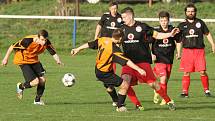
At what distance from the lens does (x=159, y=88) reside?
13.3 meters

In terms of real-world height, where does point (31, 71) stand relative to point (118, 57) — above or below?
below

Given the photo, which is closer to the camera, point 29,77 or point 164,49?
point 29,77

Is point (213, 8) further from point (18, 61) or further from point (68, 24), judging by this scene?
point (18, 61)

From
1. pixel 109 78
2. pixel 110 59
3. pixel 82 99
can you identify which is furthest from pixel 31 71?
pixel 110 59

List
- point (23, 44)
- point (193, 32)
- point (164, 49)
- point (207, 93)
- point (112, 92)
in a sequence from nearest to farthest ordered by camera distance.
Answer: point (112, 92) < point (23, 44) < point (164, 49) < point (207, 93) < point (193, 32)

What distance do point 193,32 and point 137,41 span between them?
10.4 feet

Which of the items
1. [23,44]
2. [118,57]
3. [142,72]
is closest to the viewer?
[142,72]

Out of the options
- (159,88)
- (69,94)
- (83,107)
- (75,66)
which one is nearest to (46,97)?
(69,94)

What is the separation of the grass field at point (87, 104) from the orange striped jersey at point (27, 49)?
2.86 feet

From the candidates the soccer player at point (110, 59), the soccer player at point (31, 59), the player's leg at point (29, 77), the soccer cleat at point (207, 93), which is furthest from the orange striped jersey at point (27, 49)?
the soccer cleat at point (207, 93)

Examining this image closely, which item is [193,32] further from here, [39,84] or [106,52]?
[39,84]

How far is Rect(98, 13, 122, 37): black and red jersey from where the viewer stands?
19062 millimetres

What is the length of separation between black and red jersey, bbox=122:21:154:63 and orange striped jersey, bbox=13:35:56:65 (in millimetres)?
1839

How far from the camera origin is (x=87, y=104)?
14.3 metres
